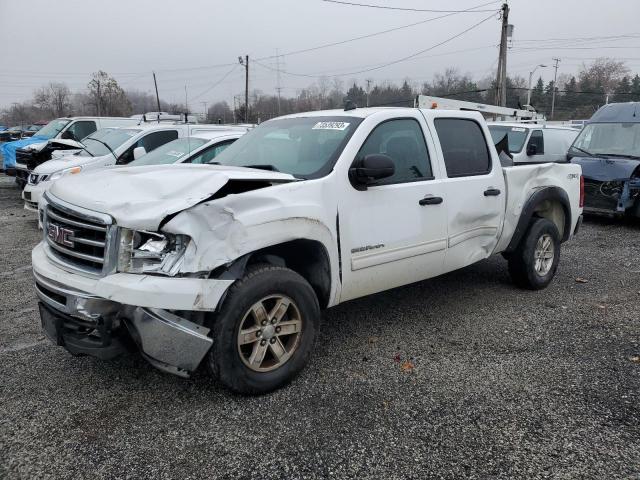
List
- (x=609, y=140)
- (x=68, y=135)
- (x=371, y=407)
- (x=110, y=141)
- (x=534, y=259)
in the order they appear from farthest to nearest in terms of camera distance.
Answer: (x=68, y=135)
(x=609, y=140)
(x=110, y=141)
(x=534, y=259)
(x=371, y=407)

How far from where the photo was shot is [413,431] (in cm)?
301

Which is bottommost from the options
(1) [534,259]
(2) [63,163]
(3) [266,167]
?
(1) [534,259]

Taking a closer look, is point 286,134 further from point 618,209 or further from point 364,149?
point 618,209

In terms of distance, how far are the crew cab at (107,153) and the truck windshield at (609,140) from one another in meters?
7.08

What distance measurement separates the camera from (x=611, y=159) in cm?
987

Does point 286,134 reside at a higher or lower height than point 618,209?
higher

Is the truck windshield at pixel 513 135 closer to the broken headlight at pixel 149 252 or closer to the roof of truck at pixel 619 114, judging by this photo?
the roof of truck at pixel 619 114

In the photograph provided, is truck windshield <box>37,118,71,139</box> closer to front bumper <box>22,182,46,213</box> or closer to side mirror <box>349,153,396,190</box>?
front bumper <box>22,182,46,213</box>

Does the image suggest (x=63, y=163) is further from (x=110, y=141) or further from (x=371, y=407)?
(x=371, y=407)

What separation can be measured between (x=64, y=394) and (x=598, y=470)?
3205 millimetres

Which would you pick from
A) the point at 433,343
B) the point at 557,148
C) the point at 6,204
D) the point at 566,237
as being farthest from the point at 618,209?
the point at 6,204

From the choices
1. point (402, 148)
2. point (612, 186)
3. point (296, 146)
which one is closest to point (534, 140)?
point (612, 186)

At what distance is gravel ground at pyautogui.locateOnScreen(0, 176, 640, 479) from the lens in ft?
8.93

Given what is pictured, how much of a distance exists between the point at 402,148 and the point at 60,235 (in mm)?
2653
